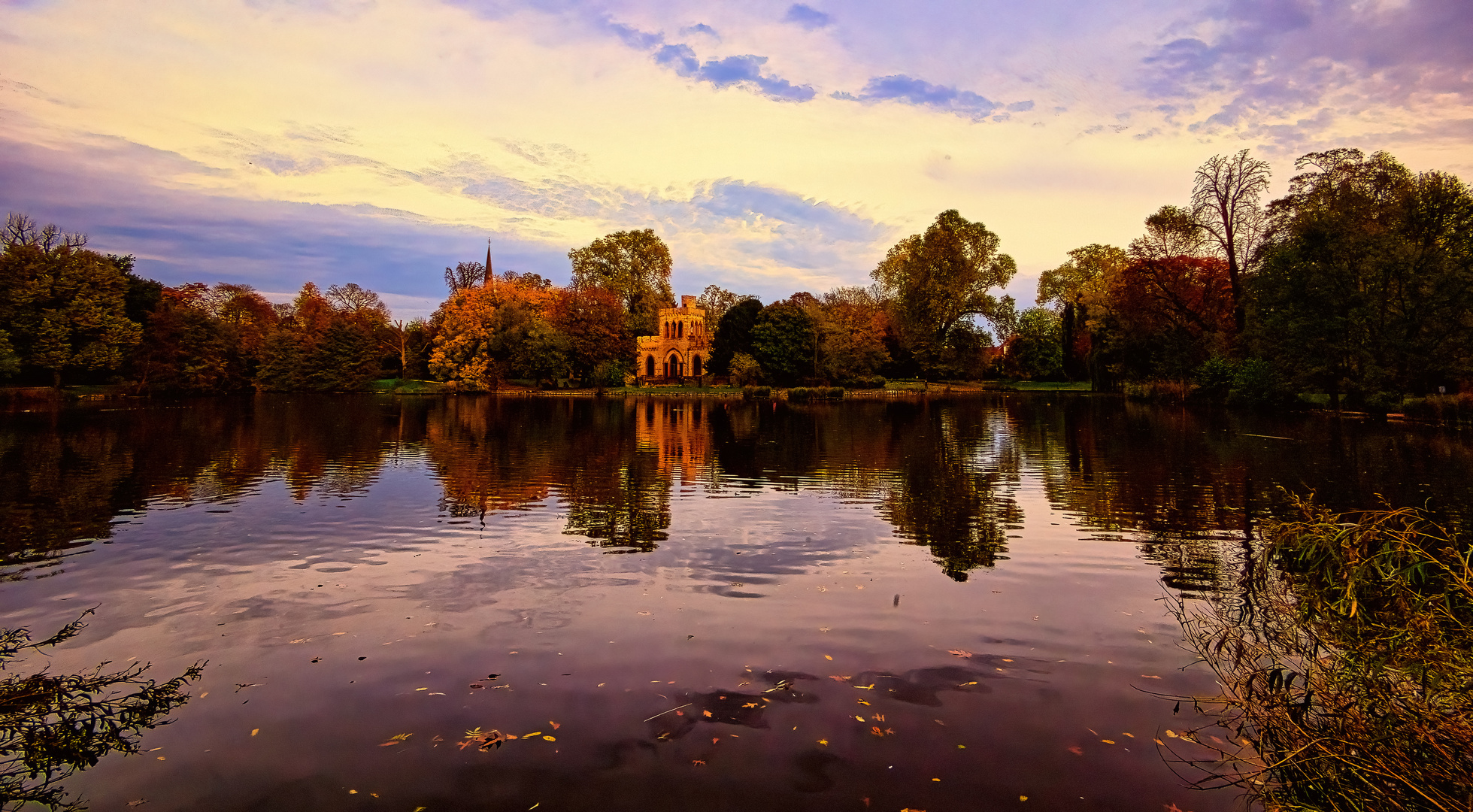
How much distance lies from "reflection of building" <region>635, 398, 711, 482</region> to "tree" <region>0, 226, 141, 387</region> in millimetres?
45863

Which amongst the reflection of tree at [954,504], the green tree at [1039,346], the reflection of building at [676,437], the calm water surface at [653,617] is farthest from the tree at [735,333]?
the calm water surface at [653,617]

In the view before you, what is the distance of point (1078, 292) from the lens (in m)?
87.2

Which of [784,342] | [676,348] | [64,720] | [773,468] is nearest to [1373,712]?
[64,720]

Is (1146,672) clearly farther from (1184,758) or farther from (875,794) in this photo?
(875,794)

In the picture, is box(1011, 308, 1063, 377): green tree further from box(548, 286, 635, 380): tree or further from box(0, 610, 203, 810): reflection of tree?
box(0, 610, 203, 810): reflection of tree

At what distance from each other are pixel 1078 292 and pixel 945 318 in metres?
16.1

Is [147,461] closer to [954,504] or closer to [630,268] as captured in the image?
[954,504]

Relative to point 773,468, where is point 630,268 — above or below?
above

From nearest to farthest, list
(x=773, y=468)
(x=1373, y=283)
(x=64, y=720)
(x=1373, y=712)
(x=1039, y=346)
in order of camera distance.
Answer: (x=1373, y=712)
(x=64, y=720)
(x=773, y=468)
(x=1373, y=283)
(x=1039, y=346)

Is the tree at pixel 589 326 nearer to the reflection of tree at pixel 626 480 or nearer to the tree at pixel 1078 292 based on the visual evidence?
the reflection of tree at pixel 626 480

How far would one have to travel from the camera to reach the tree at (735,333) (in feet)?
294

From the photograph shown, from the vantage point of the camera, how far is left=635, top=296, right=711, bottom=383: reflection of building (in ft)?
307

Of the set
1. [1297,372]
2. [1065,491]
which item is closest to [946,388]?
[1297,372]

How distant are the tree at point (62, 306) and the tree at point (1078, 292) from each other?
3638 inches
